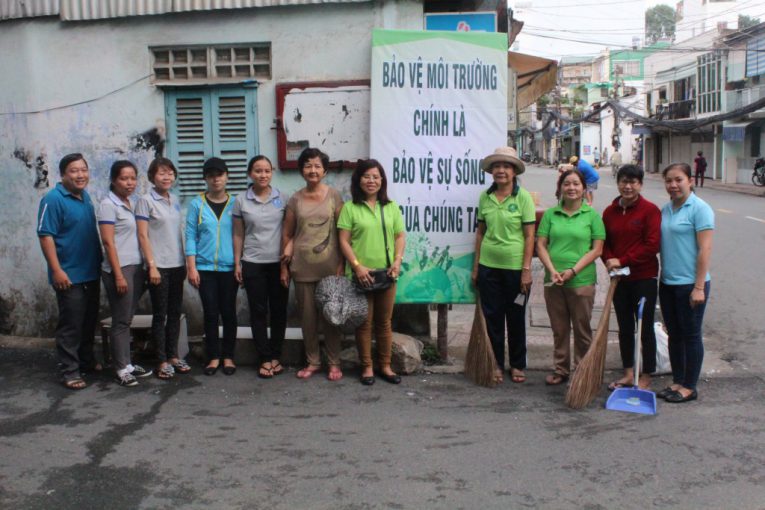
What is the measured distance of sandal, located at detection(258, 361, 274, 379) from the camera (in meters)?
5.62

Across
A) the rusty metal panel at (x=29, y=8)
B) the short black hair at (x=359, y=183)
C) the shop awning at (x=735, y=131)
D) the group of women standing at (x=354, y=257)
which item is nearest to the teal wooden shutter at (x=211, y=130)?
the group of women standing at (x=354, y=257)

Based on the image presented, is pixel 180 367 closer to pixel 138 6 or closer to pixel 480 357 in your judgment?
pixel 480 357

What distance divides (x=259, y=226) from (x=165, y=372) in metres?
1.32

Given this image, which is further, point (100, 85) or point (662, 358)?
point (100, 85)

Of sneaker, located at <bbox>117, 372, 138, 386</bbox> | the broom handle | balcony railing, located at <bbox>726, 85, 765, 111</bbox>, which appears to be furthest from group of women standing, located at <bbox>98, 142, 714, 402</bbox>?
balcony railing, located at <bbox>726, 85, 765, 111</bbox>

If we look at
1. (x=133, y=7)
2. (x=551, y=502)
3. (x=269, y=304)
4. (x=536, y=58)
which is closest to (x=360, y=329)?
(x=269, y=304)

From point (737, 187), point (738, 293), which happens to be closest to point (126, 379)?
point (738, 293)

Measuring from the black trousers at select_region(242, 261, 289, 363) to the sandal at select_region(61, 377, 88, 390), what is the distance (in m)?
1.28

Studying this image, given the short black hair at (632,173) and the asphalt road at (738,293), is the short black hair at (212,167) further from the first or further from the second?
the asphalt road at (738,293)

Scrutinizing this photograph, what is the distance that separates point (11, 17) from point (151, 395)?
3597 mm

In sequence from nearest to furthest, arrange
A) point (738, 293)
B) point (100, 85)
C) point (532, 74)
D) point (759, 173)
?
point (100, 85) < point (738, 293) < point (532, 74) < point (759, 173)

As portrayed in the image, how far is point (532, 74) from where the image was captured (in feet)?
35.2

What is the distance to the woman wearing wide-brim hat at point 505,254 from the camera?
17.4ft

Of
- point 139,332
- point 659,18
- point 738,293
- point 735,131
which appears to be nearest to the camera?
point 139,332
